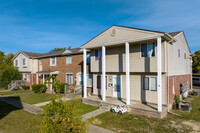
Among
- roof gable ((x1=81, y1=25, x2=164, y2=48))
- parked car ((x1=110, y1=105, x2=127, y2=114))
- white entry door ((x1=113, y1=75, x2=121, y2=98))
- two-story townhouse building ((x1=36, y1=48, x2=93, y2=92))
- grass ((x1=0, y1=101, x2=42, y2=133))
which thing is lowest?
grass ((x1=0, y1=101, x2=42, y2=133))

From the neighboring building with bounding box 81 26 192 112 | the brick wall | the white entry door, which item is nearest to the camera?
the neighboring building with bounding box 81 26 192 112

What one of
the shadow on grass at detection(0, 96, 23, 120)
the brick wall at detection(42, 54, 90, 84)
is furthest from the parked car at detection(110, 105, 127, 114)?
the shadow on grass at detection(0, 96, 23, 120)

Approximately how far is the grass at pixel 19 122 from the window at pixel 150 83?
348 inches

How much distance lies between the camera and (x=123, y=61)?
510 inches

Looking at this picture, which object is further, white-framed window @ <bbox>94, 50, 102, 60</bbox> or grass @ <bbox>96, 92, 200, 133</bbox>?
white-framed window @ <bbox>94, 50, 102, 60</bbox>

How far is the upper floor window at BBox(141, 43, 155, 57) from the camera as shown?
37.1ft

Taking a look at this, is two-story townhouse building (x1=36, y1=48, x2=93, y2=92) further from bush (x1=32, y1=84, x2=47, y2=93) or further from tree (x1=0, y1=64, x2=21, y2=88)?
tree (x1=0, y1=64, x2=21, y2=88)

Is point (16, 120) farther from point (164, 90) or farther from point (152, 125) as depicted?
point (164, 90)

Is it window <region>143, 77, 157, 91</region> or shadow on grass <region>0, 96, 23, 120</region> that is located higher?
window <region>143, 77, 157, 91</region>

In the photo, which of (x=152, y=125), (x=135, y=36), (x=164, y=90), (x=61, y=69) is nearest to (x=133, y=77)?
(x=164, y=90)

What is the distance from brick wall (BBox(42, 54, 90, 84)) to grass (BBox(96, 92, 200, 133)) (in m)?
8.79

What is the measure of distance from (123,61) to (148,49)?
256 cm

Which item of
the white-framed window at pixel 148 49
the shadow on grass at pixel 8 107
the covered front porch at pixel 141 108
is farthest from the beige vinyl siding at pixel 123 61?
the shadow on grass at pixel 8 107

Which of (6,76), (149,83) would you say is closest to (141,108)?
(149,83)
